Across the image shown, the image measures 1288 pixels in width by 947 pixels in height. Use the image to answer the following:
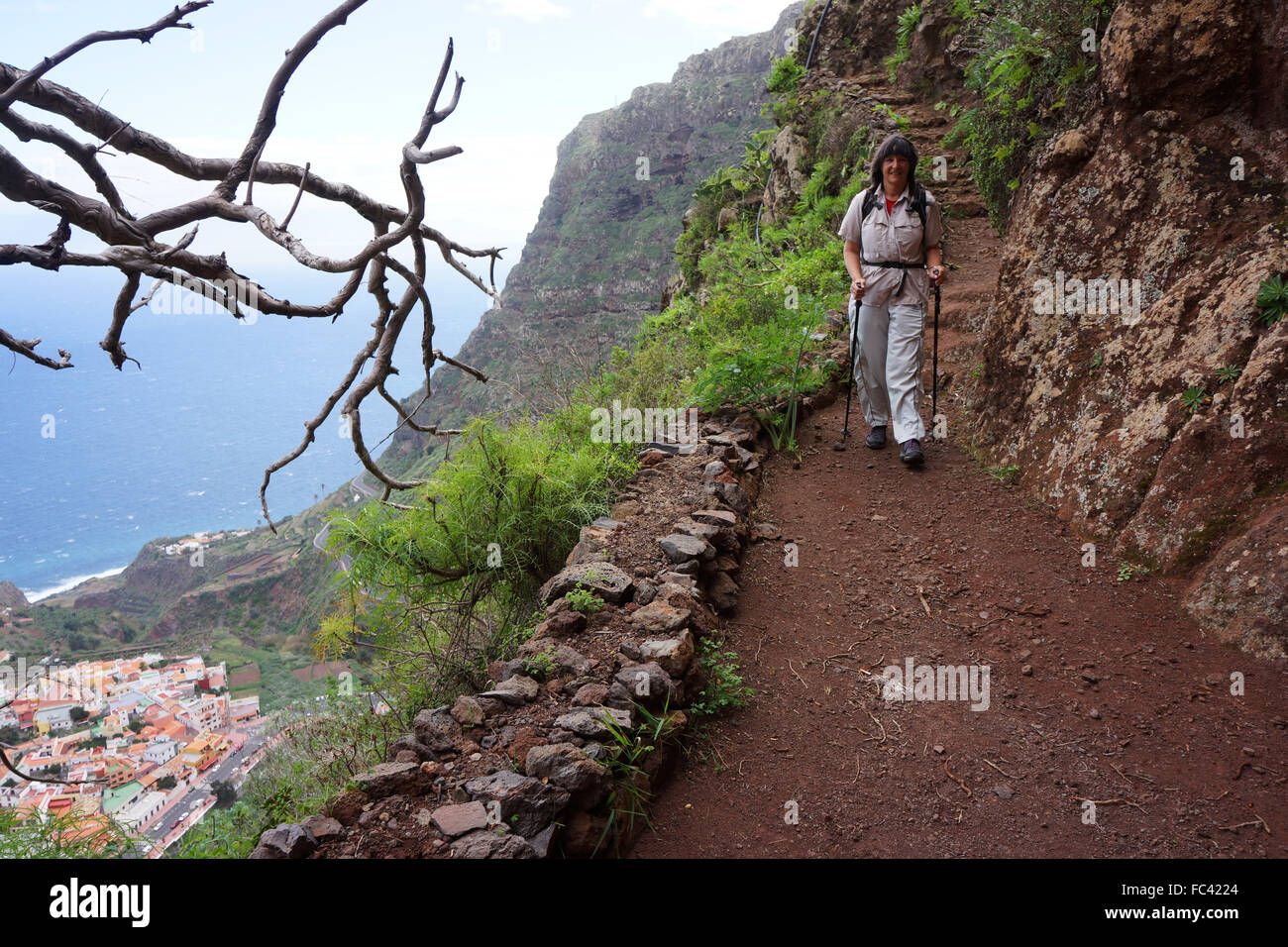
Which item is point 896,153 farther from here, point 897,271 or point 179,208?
point 179,208

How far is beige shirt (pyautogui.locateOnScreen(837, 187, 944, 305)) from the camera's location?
16.1ft

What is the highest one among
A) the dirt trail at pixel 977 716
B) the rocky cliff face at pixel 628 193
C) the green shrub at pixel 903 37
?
the rocky cliff face at pixel 628 193

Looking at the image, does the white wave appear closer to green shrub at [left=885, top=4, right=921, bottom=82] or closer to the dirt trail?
the dirt trail

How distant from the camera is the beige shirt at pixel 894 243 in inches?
193

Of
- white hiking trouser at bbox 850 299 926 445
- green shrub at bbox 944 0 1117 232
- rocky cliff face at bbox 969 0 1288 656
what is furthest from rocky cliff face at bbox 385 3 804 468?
rocky cliff face at bbox 969 0 1288 656

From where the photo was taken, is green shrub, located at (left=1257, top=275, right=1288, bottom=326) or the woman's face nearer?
green shrub, located at (left=1257, top=275, right=1288, bottom=326)

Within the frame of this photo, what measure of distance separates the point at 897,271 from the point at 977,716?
10.5ft

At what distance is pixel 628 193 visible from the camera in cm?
6225

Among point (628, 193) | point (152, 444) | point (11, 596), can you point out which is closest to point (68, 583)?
point (11, 596)

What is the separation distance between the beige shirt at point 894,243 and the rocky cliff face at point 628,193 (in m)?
28.8

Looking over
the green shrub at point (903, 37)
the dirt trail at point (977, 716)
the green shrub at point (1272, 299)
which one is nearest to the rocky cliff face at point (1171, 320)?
the green shrub at point (1272, 299)

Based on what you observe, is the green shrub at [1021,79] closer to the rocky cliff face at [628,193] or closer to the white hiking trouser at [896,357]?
the white hiking trouser at [896,357]

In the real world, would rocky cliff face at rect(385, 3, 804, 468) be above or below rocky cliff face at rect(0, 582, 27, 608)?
above
